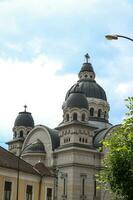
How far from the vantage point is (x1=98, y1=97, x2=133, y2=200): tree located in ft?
76.2

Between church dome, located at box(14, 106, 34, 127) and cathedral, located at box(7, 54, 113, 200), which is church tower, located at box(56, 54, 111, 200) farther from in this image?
church dome, located at box(14, 106, 34, 127)

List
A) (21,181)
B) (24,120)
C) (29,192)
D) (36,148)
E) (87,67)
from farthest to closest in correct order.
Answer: (87,67) → (24,120) → (36,148) → (29,192) → (21,181)

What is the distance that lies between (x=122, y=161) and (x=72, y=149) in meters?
54.1

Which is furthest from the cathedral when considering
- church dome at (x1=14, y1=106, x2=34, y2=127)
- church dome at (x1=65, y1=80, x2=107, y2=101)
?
church dome at (x1=14, y1=106, x2=34, y2=127)

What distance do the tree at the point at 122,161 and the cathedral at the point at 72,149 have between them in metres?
48.6

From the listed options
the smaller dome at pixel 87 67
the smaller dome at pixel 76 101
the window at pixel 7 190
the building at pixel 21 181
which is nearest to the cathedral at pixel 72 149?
the smaller dome at pixel 76 101

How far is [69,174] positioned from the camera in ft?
252

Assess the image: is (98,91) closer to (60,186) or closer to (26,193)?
(60,186)

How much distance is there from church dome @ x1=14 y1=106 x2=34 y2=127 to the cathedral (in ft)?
12.4

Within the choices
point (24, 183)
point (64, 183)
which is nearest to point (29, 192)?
point (24, 183)

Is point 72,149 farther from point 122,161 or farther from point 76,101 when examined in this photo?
point 122,161

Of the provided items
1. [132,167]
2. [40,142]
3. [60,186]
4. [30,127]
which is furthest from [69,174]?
[132,167]

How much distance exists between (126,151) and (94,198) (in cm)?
5570

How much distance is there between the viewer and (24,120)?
95250mm
